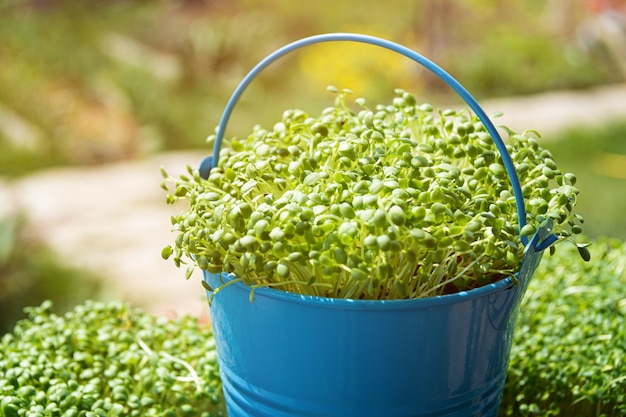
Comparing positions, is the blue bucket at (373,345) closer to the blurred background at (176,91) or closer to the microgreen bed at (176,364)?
the microgreen bed at (176,364)

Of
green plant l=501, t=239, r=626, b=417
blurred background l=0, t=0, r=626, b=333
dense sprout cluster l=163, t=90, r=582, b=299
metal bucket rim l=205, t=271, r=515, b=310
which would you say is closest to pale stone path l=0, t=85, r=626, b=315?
blurred background l=0, t=0, r=626, b=333

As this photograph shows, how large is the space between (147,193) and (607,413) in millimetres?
3571

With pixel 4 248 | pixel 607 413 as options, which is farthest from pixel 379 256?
pixel 4 248

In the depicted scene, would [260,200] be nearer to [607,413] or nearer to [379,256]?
[379,256]

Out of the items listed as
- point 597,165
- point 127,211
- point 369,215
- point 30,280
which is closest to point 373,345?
point 369,215

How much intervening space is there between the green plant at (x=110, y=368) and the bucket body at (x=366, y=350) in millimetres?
319

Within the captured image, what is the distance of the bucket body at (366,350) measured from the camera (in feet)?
4.08

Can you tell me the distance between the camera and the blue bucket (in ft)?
4.09

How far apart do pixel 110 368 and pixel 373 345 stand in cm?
67

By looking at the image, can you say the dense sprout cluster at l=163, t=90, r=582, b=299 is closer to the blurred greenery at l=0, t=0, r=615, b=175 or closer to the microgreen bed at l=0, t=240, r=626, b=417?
the microgreen bed at l=0, t=240, r=626, b=417

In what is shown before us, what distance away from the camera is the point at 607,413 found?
1.72m

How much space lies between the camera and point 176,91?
22.4 ft

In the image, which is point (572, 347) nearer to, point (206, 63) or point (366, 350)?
point (366, 350)

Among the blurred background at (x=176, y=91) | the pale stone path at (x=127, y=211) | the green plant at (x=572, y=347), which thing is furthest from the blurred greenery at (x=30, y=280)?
the green plant at (x=572, y=347)
